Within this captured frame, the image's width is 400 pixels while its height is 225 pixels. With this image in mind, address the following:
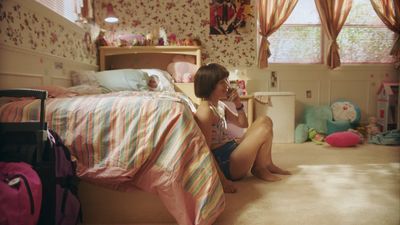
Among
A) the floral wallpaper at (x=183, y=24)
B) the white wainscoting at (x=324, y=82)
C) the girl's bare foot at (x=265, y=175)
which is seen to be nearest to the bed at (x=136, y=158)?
the girl's bare foot at (x=265, y=175)

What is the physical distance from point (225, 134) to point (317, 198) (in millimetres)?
663

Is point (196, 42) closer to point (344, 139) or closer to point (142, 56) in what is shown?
point (142, 56)

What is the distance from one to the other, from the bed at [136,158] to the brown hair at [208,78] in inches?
14.3

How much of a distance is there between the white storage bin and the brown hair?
6.50ft

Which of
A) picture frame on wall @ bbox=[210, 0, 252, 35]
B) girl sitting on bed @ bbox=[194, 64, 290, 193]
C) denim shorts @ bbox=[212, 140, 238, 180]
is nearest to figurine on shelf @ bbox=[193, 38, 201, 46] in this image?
picture frame on wall @ bbox=[210, 0, 252, 35]

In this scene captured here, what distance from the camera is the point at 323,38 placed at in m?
4.14

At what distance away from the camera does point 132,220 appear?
4.80ft

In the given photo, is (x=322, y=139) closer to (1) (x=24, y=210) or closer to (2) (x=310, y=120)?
(2) (x=310, y=120)

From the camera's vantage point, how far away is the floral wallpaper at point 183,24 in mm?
3969

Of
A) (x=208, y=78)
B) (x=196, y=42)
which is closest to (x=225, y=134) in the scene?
(x=208, y=78)

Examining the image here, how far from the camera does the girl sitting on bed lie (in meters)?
1.77

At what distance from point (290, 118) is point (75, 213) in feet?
9.34

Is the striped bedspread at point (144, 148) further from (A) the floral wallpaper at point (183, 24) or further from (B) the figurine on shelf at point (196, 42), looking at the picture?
(A) the floral wallpaper at point (183, 24)

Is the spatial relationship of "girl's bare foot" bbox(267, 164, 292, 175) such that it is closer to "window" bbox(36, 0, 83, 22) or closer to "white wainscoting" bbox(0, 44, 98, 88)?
"white wainscoting" bbox(0, 44, 98, 88)
